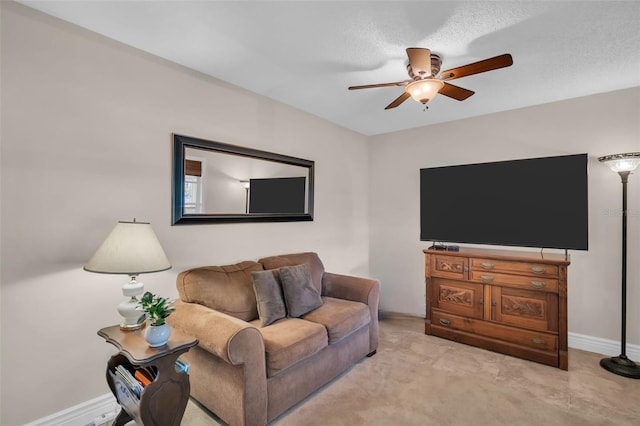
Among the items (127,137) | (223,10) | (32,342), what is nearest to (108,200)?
A: (127,137)

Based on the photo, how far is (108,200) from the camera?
81.7 inches

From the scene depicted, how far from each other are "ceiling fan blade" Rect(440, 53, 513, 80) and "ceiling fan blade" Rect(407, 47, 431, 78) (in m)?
0.16

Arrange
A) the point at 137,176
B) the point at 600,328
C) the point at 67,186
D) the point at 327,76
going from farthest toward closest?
1. the point at 600,328
2. the point at 327,76
3. the point at 137,176
4. the point at 67,186

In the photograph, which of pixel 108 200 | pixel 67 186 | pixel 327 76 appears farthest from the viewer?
pixel 327 76

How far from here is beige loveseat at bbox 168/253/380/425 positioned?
5.88 feet

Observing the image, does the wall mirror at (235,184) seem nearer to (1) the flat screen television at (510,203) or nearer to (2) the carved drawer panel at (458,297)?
(1) the flat screen television at (510,203)

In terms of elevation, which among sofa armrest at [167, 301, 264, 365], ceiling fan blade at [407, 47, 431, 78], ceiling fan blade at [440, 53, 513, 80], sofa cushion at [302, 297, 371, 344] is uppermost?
ceiling fan blade at [407, 47, 431, 78]

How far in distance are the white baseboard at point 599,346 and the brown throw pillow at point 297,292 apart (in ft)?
8.91

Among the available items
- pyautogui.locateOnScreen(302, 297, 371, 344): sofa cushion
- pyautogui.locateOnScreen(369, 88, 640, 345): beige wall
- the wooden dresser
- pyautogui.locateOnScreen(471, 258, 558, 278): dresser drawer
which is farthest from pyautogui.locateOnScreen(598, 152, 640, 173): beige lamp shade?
pyautogui.locateOnScreen(302, 297, 371, 344): sofa cushion

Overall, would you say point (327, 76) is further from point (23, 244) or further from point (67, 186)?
point (23, 244)

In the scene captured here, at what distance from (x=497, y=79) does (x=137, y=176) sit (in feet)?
10.1

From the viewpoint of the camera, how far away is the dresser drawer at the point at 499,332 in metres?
2.79

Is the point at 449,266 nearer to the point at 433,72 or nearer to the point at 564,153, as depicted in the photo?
the point at 564,153

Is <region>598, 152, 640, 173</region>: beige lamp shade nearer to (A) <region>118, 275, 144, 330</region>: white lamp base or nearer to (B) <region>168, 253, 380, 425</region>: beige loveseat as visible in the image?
(B) <region>168, 253, 380, 425</region>: beige loveseat
